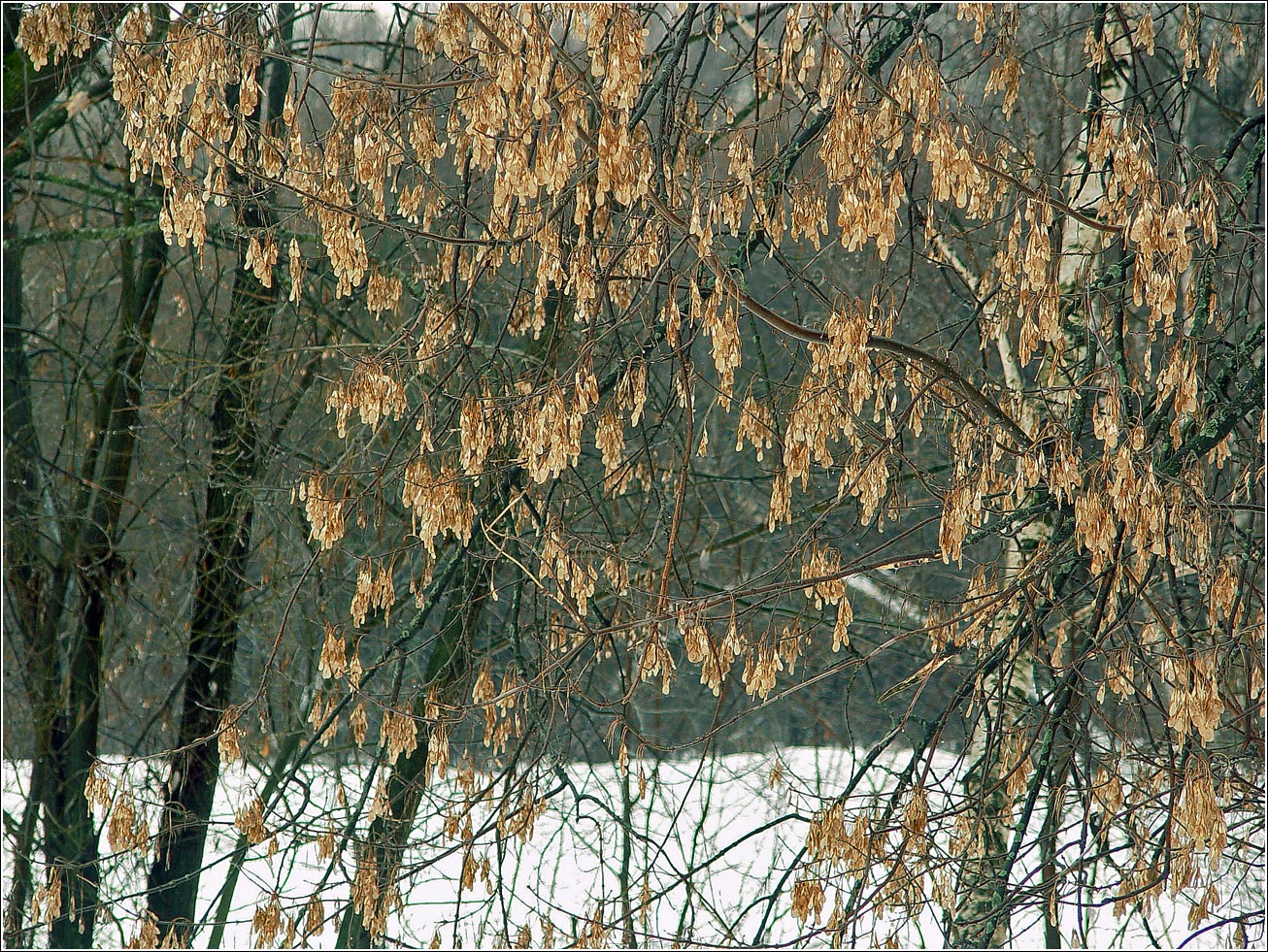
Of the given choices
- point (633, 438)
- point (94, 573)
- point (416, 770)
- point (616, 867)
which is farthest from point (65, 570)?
A: point (616, 867)

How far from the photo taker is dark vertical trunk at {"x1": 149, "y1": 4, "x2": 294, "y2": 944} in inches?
174

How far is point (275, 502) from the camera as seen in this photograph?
182 inches

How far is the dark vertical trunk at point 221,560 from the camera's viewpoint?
443 centimetres

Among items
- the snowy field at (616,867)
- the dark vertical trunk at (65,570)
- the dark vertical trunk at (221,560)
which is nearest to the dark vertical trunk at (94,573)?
the dark vertical trunk at (65,570)

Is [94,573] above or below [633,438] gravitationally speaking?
above

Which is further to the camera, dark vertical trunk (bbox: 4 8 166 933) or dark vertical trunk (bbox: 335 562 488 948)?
dark vertical trunk (bbox: 4 8 166 933)

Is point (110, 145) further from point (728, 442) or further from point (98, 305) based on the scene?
point (728, 442)

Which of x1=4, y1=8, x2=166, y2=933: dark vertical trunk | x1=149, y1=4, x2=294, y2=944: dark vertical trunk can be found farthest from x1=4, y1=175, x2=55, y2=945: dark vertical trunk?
x1=149, y1=4, x2=294, y2=944: dark vertical trunk

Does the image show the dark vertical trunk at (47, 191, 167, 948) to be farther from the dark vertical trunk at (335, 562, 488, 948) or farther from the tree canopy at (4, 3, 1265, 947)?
the dark vertical trunk at (335, 562, 488, 948)

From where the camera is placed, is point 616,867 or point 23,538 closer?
point 23,538

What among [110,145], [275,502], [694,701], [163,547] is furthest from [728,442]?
[110,145]

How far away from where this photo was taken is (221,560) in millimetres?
4562

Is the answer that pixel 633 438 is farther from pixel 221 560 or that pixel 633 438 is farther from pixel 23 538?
pixel 23 538

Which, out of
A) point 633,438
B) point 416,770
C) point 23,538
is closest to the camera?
point 633,438
